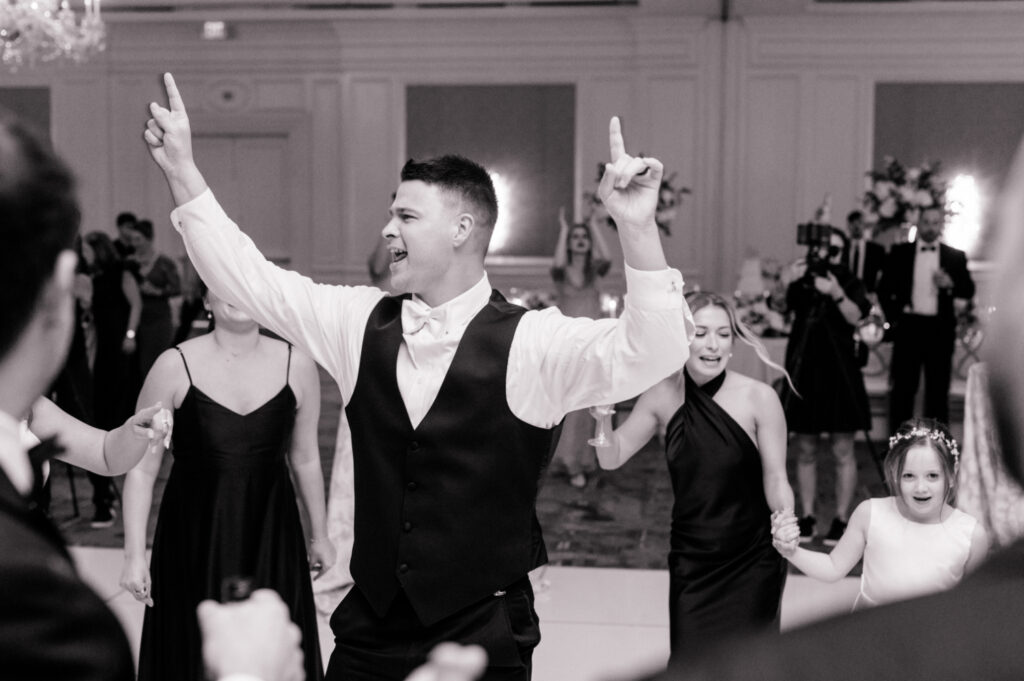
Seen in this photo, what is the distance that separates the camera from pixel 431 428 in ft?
7.87

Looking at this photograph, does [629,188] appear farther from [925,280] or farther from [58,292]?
[925,280]

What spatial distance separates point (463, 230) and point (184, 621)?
1460mm

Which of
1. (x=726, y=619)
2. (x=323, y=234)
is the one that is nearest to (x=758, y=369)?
(x=323, y=234)

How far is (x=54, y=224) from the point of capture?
1.03 metres

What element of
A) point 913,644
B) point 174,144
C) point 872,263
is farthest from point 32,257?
point 872,263

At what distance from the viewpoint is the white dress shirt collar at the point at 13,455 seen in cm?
113

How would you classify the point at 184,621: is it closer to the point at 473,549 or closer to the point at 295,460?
the point at 295,460

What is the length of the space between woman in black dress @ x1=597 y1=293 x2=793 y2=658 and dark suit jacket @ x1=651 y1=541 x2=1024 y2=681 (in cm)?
268

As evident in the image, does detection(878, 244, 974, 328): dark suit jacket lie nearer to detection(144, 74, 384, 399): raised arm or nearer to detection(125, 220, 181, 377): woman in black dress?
detection(125, 220, 181, 377): woman in black dress

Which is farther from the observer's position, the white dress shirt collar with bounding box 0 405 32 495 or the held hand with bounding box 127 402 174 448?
the held hand with bounding box 127 402 174 448

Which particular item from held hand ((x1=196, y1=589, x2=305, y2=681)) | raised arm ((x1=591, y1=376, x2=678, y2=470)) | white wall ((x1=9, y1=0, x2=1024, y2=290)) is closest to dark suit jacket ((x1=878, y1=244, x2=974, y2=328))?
white wall ((x1=9, y1=0, x2=1024, y2=290))

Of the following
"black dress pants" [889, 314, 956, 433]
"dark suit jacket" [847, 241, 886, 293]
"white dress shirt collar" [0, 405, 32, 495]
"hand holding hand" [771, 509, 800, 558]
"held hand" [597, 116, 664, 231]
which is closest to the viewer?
"white dress shirt collar" [0, 405, 32, 495]

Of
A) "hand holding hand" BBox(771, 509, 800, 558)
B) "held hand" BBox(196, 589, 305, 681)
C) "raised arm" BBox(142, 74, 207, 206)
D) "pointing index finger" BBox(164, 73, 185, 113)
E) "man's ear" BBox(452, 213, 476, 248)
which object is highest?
"pointing index finger" BBox(164, 73, 185, 113)

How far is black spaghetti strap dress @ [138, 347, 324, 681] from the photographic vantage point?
3391mm
